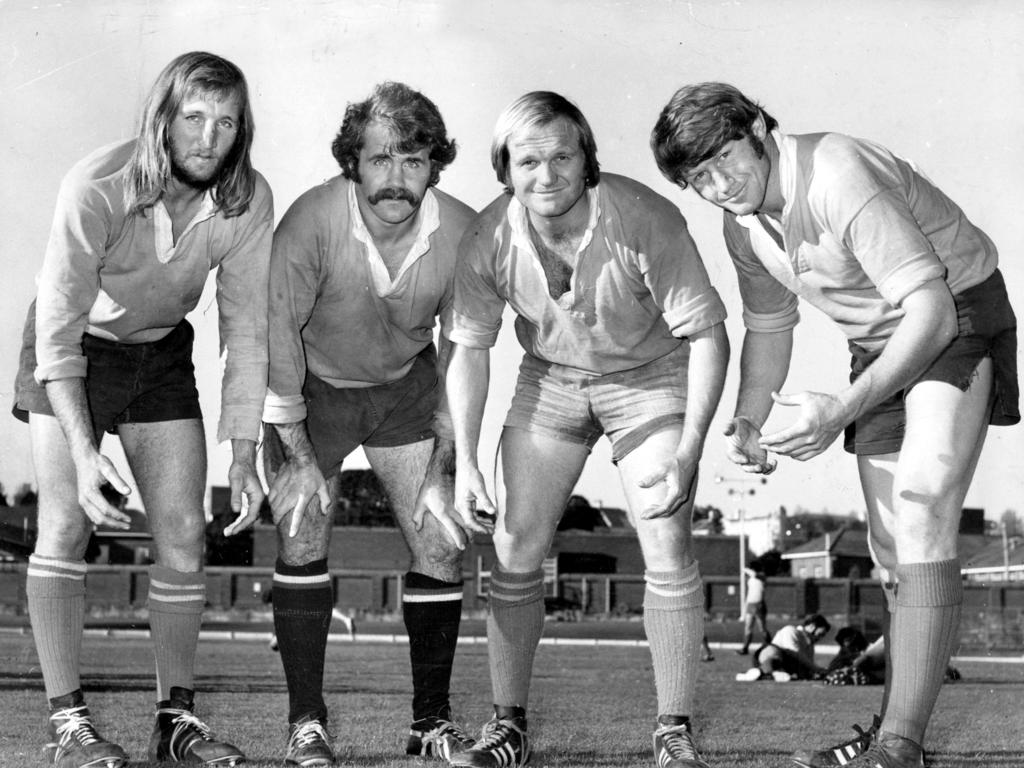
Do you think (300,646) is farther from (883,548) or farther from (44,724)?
(883,548)

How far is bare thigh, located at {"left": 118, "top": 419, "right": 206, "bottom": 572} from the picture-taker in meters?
4.49

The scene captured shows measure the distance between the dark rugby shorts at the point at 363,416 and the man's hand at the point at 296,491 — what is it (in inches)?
8.4

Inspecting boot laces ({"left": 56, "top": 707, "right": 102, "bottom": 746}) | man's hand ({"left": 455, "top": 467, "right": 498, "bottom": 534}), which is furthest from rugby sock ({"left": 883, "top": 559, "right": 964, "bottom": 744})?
boot laces ({"left": 56, "top": 707, "right": 102, "bottom": 746})

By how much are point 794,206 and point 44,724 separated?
4.01 meters

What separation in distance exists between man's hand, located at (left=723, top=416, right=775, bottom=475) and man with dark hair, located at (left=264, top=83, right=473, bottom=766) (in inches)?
45.0

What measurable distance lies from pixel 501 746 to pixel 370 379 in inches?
60.3

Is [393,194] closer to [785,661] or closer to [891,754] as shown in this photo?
[891,754]

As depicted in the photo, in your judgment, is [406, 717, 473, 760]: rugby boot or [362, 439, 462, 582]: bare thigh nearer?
[406, 717, 473, 760]: rugby boot

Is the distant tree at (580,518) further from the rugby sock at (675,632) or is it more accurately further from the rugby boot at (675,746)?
the rugby boot at (675,746)

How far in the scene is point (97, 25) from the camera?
540 cm

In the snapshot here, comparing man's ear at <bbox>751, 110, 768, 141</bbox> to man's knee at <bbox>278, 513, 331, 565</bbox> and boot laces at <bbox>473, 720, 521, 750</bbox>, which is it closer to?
man's knee at <bbox>278, 513, 331, 565</bbox>

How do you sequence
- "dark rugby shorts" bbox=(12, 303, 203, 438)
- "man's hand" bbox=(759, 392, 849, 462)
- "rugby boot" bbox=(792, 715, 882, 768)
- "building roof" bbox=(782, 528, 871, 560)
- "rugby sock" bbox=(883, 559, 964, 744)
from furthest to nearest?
"building roof" bbox=(782, 528, 871, 560) < "dark rugby shorts" bbox=(12, 303, 203, 438) < "rugby boot" bbox=(792, 715, 882, 768) < "rugby sock" bbox=(883, 559, 964, 744) < "man's hand" bbox=(759, 392, 849, 462)

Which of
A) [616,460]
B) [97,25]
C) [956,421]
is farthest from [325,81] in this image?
[956,421]

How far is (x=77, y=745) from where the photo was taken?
4.04 m
